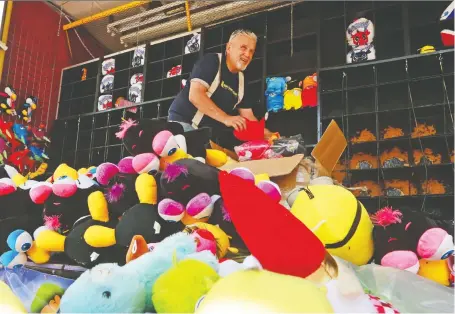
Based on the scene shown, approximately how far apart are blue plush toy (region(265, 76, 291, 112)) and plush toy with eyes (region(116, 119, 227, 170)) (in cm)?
193

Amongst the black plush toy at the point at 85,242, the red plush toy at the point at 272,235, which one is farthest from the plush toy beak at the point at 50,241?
the red plush toy at the point at 272,235

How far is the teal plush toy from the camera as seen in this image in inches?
22.9

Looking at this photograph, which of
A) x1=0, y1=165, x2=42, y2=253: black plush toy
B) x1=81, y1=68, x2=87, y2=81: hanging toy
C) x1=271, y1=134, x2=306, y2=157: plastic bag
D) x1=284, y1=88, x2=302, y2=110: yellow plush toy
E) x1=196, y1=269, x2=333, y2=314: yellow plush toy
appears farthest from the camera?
x1=81, y1=68, x2=87, y2=81: hanging toy

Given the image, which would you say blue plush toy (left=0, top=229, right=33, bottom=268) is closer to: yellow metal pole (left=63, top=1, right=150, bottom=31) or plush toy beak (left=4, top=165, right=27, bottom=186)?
plush toy beak (left=4, top=165, right=27, bottom=186)

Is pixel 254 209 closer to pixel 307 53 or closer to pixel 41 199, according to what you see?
pixel 41 199

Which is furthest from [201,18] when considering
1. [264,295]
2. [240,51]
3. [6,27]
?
[264,295]

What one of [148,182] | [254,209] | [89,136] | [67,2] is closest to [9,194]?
[148,182]

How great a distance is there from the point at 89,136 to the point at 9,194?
2.89 m

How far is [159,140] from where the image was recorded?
1099 millimetres

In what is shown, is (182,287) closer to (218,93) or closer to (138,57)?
(218,93)

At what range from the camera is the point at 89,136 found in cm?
402

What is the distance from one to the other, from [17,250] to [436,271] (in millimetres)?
967

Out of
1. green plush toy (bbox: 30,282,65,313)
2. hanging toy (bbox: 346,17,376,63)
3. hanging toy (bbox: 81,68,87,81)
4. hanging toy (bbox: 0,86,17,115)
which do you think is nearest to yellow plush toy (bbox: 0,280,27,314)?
green plush toy (bbox: 30,282,65,313)

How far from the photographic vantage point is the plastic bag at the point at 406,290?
26.8 inches
